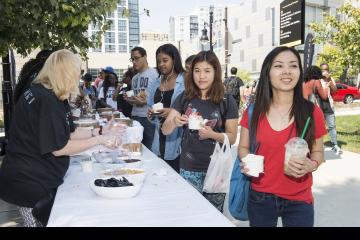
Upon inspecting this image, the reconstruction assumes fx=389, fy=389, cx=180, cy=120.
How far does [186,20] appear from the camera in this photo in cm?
7969

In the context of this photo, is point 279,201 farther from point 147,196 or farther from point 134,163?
point 134,163

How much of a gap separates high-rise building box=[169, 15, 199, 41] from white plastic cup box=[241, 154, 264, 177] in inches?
2931

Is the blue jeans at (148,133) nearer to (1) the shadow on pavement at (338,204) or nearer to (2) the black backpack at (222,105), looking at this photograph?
(2) the black backpack at (222,105)

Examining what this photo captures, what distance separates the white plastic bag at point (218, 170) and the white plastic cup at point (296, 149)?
0.71 metres

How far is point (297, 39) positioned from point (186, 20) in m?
75.1

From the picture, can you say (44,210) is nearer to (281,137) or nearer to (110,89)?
(281,137)

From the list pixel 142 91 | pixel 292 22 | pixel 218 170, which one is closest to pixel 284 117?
pixel 218 170

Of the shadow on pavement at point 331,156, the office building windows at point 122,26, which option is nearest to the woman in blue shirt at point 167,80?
the shadow on pavement at point 331,156

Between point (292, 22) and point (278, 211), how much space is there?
5667 millimetres

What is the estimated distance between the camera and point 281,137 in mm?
2229

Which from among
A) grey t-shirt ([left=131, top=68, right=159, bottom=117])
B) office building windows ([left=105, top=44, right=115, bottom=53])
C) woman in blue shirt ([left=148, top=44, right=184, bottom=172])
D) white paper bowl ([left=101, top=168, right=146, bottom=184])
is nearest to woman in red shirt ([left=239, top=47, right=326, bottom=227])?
white paper bowl ([left=101, top=168, right=146, bottom=184])

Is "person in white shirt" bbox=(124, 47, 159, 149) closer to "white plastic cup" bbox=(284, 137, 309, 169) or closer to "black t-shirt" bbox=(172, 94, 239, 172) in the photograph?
"black t-shirt" bbox=(172, 94, 239, 172)

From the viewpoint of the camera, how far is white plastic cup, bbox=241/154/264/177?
6.96ft

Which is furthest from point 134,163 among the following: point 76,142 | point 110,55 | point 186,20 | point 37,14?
point 186,20
